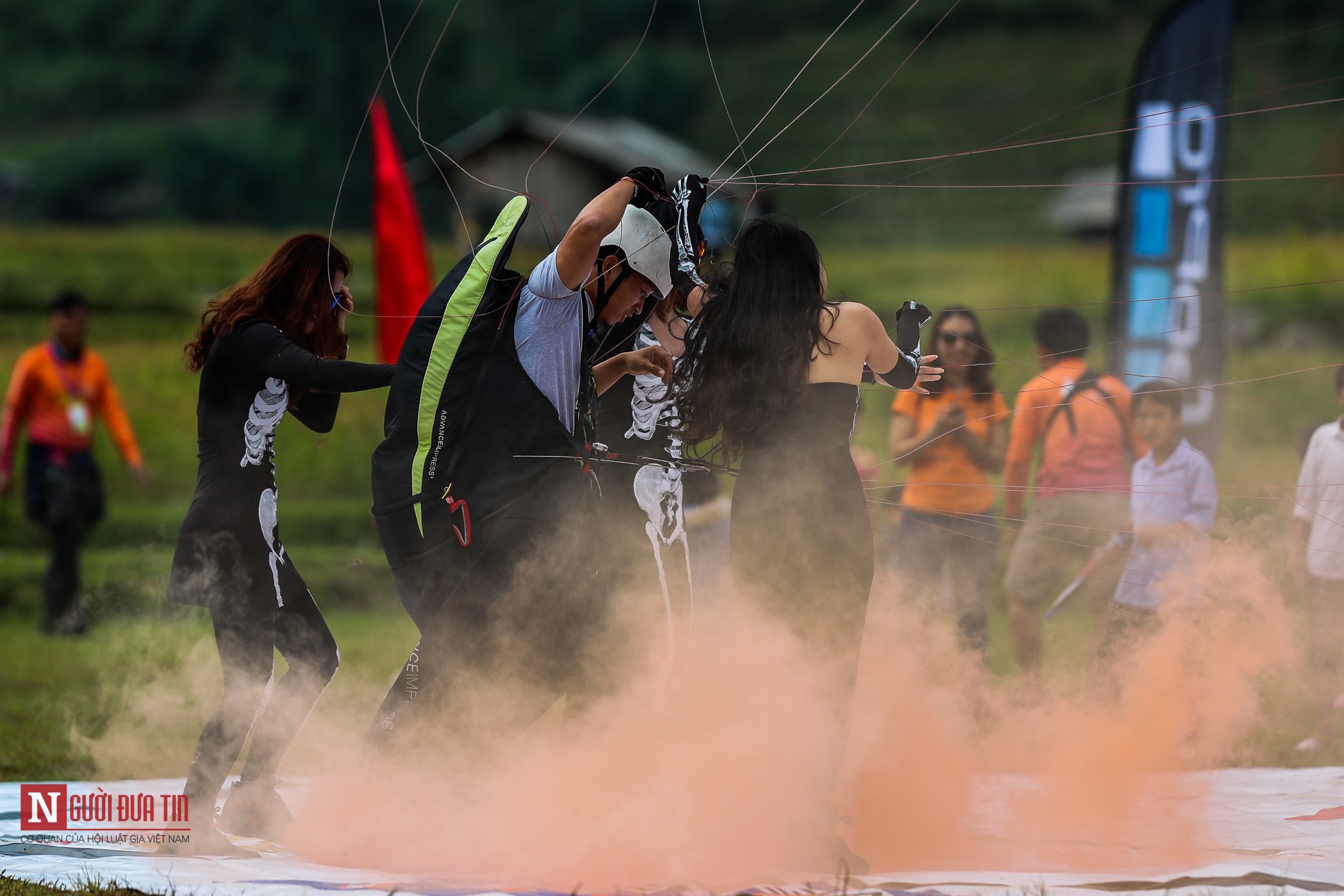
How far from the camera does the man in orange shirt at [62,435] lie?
8578 millimetres

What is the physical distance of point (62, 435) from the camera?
8.75 metres

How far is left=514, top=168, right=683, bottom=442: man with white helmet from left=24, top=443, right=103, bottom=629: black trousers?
5.72 metres

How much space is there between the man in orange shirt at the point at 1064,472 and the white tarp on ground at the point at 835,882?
154cm

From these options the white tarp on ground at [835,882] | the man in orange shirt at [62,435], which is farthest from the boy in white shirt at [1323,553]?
the man in orange shirt at [62,435]

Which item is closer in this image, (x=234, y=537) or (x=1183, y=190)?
(x=234, y=537)

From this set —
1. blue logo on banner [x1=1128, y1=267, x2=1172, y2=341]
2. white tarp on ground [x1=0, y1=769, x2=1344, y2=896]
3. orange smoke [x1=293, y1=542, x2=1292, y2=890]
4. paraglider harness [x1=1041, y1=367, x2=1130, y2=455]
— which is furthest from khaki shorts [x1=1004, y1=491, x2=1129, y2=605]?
blue logo on banner [x1=1128, y1=267, x2=1172, y2=341]

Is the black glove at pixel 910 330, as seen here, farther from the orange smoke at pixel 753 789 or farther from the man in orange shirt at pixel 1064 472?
the man in orange shirt at pixel 1064 472

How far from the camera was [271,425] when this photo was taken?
4.27m

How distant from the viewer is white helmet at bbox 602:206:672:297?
4.03 meters

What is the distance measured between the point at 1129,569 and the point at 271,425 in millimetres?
3442

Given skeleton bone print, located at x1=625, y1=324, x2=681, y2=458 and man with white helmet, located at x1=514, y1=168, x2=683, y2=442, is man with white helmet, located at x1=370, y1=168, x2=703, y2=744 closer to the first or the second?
man with white helmet, located at x1=514, y1=168, x2=683, y2=442

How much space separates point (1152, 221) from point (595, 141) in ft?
98.8

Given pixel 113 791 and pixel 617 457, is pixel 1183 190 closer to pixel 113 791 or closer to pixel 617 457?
pixel 617 457

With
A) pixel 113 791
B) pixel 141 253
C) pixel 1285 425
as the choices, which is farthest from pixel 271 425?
pixel 141 253
